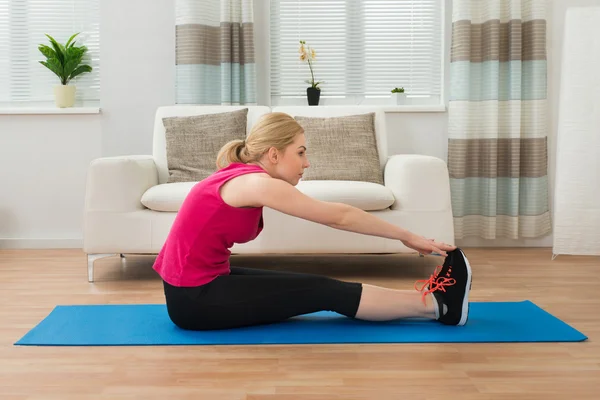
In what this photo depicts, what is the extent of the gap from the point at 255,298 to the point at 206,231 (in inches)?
11.0

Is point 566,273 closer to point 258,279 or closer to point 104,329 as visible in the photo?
point 258,279

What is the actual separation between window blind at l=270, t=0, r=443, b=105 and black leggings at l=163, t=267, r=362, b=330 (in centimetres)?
252

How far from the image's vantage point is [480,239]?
4.42 meters

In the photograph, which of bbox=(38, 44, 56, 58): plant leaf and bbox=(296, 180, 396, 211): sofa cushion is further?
bbox=(38, 44, 56, 58): plant leaf

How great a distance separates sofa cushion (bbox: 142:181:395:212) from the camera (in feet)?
10.5

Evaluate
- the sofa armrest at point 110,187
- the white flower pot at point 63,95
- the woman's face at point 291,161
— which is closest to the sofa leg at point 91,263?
the sofa armrest at point 110,187

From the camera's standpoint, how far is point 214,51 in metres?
4.22

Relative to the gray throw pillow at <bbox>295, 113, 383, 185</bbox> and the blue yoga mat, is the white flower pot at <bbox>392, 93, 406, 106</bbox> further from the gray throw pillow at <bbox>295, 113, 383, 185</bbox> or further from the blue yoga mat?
the blue yoga mat

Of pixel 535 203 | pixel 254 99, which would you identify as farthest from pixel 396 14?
pixel 535 203

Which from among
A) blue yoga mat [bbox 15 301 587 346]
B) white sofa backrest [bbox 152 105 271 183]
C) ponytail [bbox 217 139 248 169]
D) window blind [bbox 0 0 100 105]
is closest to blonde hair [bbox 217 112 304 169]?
ponytail [bbox 217 139 248 169]

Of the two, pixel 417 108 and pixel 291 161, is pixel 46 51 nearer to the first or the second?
pixel 417 108

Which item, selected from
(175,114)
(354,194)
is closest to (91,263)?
(175,114)

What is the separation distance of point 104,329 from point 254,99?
2.21 m

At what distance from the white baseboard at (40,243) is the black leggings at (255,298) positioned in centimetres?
237
